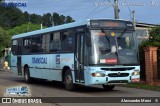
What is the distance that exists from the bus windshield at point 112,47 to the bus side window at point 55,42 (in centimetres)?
329

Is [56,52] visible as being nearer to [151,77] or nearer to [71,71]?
[71,71]

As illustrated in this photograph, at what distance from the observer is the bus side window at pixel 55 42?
63.7ft

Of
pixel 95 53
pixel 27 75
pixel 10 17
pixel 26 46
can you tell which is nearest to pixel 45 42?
pixel 26 46

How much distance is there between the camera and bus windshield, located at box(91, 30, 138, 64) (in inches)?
642

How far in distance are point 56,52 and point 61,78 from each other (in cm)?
143

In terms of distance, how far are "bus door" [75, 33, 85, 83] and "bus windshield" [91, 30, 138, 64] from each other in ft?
2.88

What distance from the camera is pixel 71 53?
17.9 m

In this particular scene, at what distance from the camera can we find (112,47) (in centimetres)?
1650

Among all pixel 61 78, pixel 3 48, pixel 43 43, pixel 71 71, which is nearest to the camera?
pixel 71 71

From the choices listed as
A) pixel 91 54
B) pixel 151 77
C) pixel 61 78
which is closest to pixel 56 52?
pixel 61 78

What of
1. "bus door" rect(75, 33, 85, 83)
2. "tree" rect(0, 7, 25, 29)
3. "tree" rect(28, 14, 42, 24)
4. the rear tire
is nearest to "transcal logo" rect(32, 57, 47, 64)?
the rear tire

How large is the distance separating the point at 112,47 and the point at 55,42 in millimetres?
4171

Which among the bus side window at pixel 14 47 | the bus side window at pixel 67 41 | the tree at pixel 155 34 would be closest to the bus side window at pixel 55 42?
the bus side window at pixel 67 41

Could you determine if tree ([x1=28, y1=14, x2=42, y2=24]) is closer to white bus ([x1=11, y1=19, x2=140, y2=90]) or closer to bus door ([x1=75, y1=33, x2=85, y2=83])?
white bus ([x1=11, y1=19, x2=140, y2=90])
